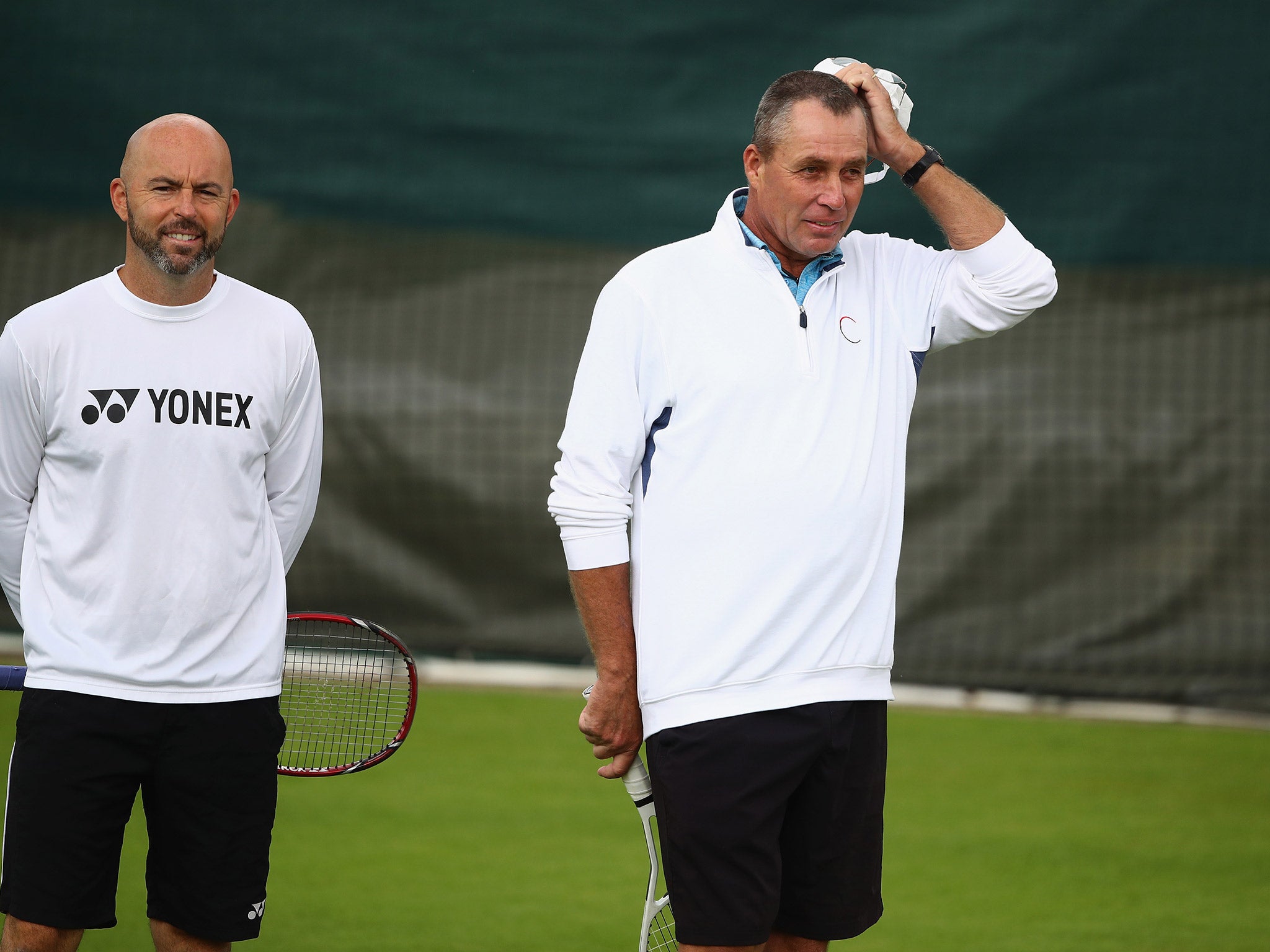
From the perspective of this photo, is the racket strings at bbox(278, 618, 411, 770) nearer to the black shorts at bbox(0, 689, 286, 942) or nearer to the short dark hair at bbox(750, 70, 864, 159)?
the black shorts at bbox(0, 689, 286, 942)

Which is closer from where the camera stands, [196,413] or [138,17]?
[196,413]

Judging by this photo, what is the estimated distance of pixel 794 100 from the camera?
2320mm

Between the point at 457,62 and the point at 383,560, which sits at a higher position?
the point at 457,62

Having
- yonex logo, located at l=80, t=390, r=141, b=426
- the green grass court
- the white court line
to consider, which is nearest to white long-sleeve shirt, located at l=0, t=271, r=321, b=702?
yonex logo, located at l=80, t=390, r=141, b=426

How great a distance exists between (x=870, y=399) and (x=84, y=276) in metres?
4.05

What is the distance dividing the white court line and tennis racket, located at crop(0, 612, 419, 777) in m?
2.71

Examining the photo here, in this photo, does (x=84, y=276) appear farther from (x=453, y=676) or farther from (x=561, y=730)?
(x=561, y=730)

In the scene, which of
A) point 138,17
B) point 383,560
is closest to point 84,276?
point 138,17

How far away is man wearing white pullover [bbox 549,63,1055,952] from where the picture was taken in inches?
88.6

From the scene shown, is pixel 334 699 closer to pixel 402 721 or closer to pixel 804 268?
pixel 402 721

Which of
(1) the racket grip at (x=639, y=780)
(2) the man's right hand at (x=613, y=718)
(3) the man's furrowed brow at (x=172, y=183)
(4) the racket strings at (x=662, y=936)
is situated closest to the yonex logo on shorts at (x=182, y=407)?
(3) the man's furrowed brow at (x=172, y=183)

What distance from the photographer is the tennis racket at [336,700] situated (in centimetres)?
281

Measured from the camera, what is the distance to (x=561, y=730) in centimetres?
525

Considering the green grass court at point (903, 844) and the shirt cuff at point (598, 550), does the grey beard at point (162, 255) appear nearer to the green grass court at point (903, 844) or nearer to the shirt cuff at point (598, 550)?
the shirt cuff at point (598, 550)
